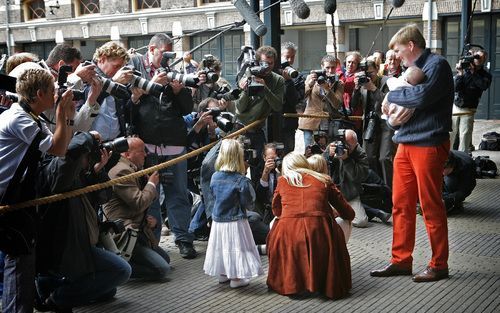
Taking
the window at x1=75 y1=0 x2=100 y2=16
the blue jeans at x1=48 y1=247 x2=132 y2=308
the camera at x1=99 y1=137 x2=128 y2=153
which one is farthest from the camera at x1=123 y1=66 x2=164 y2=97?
the window at x1=75 y1=0 x2=100 y2=16

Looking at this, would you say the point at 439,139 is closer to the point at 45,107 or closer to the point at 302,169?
the point at 302,169

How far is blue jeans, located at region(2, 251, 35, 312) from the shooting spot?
4082 millimetres

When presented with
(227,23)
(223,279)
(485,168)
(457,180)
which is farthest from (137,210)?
(227,23)

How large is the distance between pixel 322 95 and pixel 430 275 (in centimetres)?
359

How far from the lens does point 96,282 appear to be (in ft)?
15.7

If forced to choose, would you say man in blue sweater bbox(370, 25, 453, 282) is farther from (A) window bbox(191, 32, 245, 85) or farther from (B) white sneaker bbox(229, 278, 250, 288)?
(A) window bbox(191, 32, 245, 85)

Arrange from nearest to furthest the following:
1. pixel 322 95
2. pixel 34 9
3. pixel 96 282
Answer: pixel 96 282 < pixel 322 95 < pixel 34 9

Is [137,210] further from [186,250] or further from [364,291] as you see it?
[364,291]

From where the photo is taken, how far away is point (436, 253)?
5406mm

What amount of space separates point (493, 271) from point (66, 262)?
3.37 m

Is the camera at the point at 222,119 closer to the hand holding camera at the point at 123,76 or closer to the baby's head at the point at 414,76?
the hand holding camera at the point at 123,76

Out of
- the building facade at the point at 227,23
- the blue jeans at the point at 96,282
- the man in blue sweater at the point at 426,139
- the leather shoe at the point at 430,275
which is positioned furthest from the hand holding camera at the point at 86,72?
the building facade at the point at 227,23

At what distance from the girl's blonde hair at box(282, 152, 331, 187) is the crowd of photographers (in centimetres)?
77

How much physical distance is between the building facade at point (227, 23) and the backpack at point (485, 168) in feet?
25.4
